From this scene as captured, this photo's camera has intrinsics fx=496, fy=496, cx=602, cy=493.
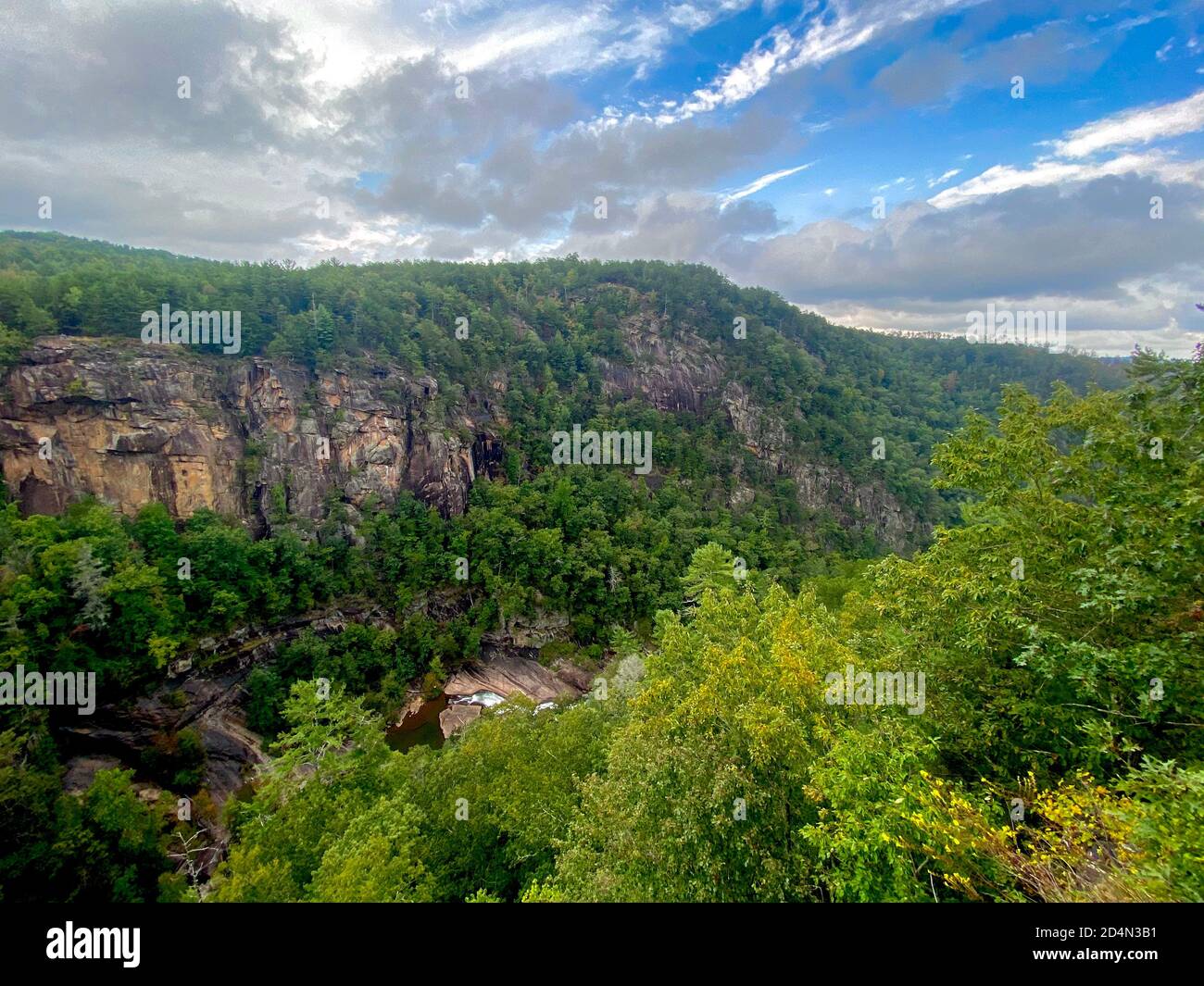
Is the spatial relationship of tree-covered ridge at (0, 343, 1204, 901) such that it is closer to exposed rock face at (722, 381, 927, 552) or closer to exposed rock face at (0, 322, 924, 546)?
exposed rock face at (0, 322, 924, 546)

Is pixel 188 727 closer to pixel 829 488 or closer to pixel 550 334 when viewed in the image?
pixel 550 334

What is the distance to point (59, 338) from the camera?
3678 cm

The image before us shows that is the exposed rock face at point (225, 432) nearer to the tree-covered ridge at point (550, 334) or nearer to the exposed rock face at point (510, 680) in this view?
the tree-covered ridge at point (550, 334)

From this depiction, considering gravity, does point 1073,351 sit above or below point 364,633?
above

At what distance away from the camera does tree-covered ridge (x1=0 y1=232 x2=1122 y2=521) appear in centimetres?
4534

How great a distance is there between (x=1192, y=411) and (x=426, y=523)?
5097 centimetres

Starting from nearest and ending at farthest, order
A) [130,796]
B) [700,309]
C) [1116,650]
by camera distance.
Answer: [1116,650]
[130,796]
[700,309]

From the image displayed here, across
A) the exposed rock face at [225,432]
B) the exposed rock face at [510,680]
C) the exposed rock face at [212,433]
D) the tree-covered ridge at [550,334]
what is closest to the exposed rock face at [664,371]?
the tree-covered ridge at [550,334]

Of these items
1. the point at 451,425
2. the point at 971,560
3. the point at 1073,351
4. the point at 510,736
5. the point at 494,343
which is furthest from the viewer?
the point at 1073,351

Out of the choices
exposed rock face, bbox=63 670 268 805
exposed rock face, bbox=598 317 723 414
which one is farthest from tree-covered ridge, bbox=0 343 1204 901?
exposed rock face, bbox=598 317 723 414

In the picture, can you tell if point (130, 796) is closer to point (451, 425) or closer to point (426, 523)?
point (426, 523)

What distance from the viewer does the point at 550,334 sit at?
83438mm

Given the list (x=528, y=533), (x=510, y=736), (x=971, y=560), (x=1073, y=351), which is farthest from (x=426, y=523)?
(x=1073, y=351)

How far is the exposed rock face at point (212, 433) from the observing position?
34781mm
